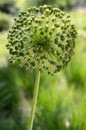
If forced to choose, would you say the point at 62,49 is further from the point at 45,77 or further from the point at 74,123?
the point at 45,77

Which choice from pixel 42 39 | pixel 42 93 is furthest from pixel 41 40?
pixel 42 93

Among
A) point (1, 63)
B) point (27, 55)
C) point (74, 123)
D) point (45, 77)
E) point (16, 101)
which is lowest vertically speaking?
point (27, 55)

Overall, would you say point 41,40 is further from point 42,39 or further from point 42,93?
point 42,93

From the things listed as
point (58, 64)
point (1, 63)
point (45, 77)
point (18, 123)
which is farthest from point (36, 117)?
point (1, 63)

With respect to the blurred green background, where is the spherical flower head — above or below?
below

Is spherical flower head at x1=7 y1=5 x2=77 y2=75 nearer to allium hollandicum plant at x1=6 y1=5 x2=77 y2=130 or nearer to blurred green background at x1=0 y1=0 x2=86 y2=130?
allium hollandicum plant at x1=6 y1=5 x2=77 y2=130

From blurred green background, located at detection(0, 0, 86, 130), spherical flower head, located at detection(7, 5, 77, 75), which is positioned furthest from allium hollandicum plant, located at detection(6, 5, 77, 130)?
blurred green background, located at detection(0, 0, 86, 130)

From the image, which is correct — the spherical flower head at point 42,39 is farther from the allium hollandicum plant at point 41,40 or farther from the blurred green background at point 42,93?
the blurred green background at point 42,93

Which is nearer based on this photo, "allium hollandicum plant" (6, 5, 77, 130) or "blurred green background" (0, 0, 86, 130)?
"allium hollandicum plant" (6, 5, 77, 130)
